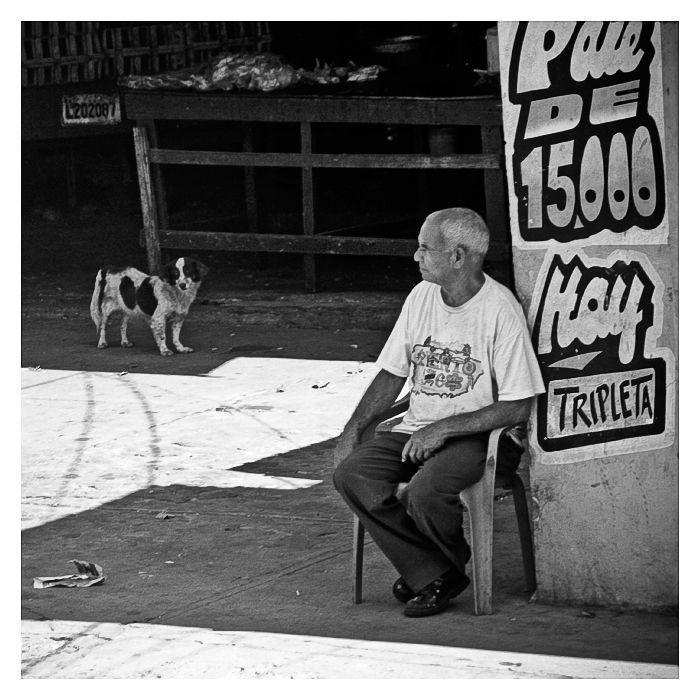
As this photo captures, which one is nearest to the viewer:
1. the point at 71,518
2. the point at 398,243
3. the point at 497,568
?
the point at 497,568

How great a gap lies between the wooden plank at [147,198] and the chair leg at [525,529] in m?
7.20

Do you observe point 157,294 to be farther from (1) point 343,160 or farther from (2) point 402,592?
(2) point 402,592

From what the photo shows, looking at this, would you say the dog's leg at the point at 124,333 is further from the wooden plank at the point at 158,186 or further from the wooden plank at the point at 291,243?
the wooden plank at the point at 158,186

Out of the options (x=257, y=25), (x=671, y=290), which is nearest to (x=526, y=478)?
(x=671, y=290)

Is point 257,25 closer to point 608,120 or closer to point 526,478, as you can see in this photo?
point 526,478

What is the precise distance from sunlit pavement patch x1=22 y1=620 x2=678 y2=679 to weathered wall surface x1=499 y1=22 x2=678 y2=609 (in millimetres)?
530

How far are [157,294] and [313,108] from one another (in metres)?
2.22

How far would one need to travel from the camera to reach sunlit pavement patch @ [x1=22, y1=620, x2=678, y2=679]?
12.5 feet

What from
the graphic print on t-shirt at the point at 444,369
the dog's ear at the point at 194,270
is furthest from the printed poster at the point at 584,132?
the dog's ear at the point at 194,270

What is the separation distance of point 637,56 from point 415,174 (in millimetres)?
11419

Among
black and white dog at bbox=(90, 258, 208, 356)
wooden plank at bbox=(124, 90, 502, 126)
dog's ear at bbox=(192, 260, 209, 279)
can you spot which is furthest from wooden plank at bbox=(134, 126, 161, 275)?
dog's ear at bbox=(192, 260, 209, 279)

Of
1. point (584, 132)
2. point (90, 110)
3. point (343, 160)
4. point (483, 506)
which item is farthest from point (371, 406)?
point (90, 110)

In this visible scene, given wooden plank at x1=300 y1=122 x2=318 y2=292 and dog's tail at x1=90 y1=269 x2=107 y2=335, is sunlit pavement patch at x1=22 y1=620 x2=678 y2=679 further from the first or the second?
wooden plank at x1=300 y1=122 x2=318 y2=292

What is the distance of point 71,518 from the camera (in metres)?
5.87
